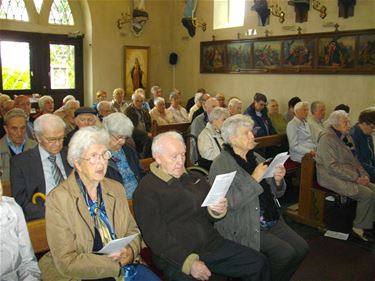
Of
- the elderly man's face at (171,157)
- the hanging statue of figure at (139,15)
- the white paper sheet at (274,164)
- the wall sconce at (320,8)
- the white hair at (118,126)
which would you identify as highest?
the hanging statue of figure at (139,15)

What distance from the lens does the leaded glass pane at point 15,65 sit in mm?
10336

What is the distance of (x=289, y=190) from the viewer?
652cm

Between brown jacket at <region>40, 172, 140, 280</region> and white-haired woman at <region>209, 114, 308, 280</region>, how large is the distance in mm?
1154

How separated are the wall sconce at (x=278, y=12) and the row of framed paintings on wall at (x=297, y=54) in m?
0.46

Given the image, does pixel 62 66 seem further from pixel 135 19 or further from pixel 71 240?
pixel 71 240

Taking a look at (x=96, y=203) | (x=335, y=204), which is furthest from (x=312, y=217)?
(x=96, y=203)

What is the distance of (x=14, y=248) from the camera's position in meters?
2.21

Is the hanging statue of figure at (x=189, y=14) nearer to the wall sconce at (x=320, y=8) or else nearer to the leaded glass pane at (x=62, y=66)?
the leaded glass pane at (x=62, y=66)

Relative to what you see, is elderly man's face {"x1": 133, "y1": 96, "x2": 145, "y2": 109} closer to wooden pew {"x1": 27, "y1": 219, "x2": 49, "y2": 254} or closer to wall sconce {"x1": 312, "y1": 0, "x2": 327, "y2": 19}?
wall sconce {"x1": 312, "y1": 0, "x2": 327, "y2": 19}

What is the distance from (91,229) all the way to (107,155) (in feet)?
1.55

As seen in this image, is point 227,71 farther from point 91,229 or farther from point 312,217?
point 91,229

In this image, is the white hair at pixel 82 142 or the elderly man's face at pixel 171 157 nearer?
the white hair at pixel 82 142

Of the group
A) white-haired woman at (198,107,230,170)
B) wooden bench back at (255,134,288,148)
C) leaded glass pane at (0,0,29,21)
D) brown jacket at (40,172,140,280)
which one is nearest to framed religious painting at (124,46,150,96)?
leaded glass pane at (0,0,29,21)

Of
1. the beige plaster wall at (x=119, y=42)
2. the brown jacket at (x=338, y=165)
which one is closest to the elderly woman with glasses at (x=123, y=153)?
the brown jacket at (x=338, y=165)
